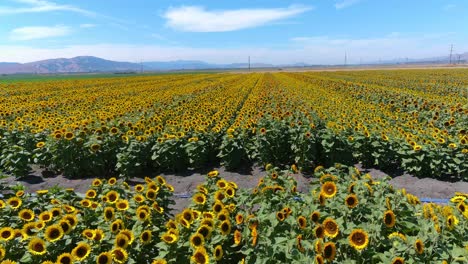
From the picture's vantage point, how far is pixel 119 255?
303cm

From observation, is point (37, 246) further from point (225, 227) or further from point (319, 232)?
point (319, 232)

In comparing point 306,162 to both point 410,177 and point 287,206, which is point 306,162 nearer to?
point 410,177

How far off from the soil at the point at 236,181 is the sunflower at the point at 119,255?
135 inches

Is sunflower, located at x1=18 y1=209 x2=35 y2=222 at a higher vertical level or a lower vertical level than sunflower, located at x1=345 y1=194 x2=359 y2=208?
lower

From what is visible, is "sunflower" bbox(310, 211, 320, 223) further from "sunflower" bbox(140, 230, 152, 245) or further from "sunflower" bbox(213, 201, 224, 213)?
"sunflower" bbox(140, 230, 152, 245)

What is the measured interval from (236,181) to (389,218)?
5196 mm

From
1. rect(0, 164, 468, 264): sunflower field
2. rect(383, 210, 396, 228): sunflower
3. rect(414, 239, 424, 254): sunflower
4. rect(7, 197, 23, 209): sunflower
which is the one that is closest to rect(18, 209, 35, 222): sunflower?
rect(0, 164, 468, 264): sunflower field

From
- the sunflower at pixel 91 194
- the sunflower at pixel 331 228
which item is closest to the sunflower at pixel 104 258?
the sunflower at pixel 91 194

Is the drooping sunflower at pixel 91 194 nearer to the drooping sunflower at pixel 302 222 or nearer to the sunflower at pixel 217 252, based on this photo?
the sunflower at pixel 217 252

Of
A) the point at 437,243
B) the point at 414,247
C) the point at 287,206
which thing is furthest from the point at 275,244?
the point at 437,243

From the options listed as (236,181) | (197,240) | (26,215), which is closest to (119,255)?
(197,240)

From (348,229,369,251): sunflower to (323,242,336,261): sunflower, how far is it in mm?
195

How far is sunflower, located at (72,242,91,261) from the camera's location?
2.94m

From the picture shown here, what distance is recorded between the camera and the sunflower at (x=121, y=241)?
10.2 ft
